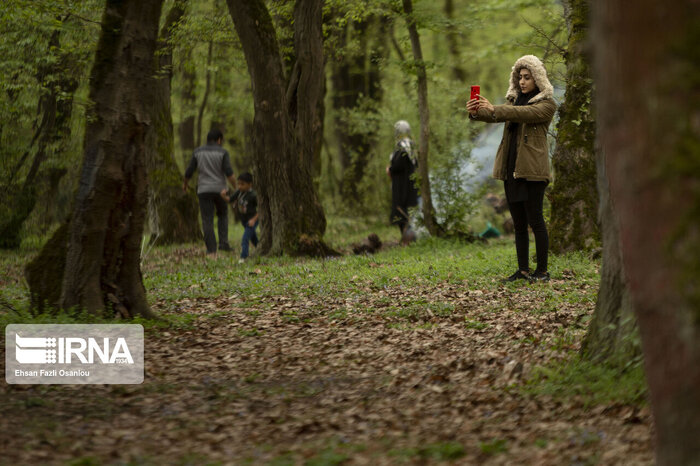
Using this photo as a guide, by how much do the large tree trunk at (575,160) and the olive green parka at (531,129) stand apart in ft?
6.77

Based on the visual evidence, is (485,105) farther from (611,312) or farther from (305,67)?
(305,67)

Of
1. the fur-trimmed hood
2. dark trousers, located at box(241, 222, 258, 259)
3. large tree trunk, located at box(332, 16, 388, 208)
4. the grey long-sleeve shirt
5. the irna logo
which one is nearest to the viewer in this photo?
the irna logo

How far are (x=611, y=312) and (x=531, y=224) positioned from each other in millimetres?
3837

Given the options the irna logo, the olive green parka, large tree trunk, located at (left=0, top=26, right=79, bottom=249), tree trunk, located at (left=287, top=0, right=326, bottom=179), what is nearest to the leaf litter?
the irna logo

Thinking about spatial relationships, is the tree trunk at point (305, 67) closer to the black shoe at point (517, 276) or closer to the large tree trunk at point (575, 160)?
the large tree trunk at point (575, 160)

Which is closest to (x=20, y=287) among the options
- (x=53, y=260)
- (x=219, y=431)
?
(x=53, y=260)

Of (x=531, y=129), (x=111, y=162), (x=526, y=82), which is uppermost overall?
(x=526, y=82)

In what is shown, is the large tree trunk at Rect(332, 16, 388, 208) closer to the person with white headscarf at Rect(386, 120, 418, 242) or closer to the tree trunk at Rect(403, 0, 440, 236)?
the person with white headscarf at Rect(386, 120, 418, 242)

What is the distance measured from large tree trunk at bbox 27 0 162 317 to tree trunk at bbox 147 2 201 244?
35.3 ft

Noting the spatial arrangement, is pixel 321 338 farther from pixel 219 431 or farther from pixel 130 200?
pixel 219 431

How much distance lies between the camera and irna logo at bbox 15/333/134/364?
598 cm

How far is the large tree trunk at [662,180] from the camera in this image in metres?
2.54

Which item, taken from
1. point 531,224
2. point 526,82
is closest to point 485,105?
point 526,82

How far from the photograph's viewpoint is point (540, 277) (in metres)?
9.11
